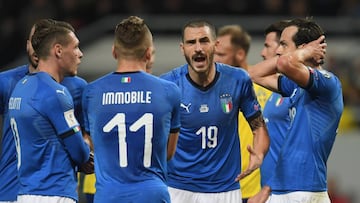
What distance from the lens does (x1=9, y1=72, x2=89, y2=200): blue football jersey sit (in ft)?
24.9

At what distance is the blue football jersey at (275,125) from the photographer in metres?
9.55

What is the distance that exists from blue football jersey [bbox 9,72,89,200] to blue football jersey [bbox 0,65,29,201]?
2.32ft

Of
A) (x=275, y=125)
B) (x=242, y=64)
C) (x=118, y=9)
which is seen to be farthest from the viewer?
Result: (x=118, y=9)

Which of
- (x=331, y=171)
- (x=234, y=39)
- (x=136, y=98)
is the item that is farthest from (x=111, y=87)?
(x=331, y=171)

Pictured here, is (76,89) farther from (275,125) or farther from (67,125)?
(275,125)

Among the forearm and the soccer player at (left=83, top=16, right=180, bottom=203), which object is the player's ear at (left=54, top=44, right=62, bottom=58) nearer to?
the soccer player at (left=83, top=16, right=180, bottom=203)

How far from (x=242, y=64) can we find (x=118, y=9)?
7777 millimetres

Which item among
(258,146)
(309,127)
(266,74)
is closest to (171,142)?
(258,146)

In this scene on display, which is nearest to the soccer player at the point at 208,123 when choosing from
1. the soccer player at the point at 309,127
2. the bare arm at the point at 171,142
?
the soccer player at the point at 309,127

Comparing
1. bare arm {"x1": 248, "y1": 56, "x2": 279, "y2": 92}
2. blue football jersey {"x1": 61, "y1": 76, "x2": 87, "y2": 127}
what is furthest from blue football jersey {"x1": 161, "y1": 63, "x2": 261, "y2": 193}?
blue football jersey {"x1": 61, "y1": 76, "x2": 87, "y2": 127}

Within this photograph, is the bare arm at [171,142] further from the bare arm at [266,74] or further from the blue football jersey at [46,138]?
the bare arm at [266,74]

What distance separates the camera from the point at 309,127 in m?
8.20

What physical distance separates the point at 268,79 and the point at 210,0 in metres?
9.41

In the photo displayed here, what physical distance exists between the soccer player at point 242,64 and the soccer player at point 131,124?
300cm
